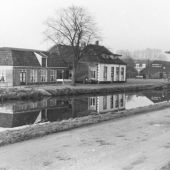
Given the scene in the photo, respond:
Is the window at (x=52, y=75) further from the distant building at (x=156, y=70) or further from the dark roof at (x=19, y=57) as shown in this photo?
the distant building at (x=156, y=70)

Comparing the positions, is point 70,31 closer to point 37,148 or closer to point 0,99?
point 0,99

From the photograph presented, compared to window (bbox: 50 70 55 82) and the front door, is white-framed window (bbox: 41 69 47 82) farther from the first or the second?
the front door

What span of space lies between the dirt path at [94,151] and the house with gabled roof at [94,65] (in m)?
32.4

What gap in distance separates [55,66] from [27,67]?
5.72m

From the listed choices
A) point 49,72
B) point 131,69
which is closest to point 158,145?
point 49,72

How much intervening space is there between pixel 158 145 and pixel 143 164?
1941mm

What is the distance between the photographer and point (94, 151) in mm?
7809

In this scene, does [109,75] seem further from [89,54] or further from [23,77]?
[23,77]

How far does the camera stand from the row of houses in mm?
35938

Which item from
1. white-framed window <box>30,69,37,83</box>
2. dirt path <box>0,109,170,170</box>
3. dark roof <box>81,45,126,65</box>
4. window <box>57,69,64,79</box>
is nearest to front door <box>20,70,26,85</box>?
white-framed window <box>30,69,37,83</box>

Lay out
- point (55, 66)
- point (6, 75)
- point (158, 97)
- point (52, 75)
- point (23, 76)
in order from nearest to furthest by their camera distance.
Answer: point (158, 97) → point (6, 75) → point (23, 76) → point (52, 75) → point (55, 66)

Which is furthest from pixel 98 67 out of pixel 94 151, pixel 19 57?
pixel 94 151

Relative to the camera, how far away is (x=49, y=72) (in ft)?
134

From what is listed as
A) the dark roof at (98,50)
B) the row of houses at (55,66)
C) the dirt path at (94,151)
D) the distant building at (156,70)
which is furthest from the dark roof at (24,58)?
the distant building at (156,70)
